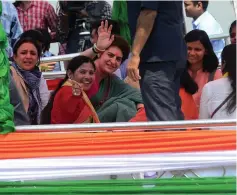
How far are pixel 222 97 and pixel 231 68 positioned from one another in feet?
0.72

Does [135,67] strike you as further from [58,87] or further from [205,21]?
[205,21]

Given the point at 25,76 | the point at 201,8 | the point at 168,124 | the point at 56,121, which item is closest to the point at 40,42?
the point at 25,76

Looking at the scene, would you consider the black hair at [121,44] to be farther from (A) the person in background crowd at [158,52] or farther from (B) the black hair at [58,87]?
(A) the person in background crowd at [158,52]

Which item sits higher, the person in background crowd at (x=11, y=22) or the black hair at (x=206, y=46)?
the person in background crowd at (x=11, y=22)

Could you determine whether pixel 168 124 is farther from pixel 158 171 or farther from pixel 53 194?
pixel 53 194

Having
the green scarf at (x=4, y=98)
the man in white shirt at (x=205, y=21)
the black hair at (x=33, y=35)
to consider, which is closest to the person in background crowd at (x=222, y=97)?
the green scarf at (x=4, y=98)

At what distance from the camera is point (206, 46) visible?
5578 mm

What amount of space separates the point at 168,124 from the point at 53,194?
0.63 metres

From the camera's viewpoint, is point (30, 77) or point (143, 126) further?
point (30, 77)

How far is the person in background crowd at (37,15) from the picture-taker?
698cm

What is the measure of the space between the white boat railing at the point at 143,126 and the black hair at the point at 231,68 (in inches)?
37.3

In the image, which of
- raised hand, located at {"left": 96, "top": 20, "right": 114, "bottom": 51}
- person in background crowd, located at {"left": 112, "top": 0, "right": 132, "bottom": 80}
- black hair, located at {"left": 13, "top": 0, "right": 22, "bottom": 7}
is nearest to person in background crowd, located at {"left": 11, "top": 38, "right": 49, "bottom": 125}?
raised hand, located at {"left": 96, "top": 20, "right": 114, "bottom": 51}

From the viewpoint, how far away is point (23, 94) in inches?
193

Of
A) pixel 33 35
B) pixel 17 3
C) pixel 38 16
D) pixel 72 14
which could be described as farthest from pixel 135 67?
pixel 17 3
